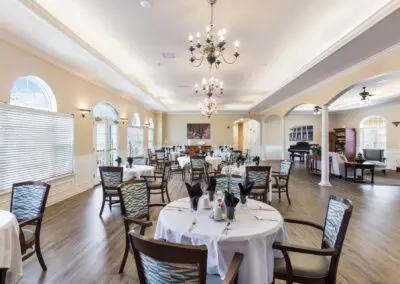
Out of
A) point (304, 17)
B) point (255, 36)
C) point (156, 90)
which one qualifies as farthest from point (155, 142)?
point (304, 17)

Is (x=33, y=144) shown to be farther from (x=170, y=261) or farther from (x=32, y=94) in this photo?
(x=170, y=261)

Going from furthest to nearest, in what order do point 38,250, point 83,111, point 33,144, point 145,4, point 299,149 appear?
point 299,149, point 83,111, point 33,144, point 145,4, point 38,250

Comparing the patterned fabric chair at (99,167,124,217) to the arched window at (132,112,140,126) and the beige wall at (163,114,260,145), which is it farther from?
the beige wall at (163,114,260,145)

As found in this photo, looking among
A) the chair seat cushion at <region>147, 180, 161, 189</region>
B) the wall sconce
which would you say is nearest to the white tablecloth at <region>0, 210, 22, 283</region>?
the chair seat cushion at <region>147, 180, 161, 189</region>

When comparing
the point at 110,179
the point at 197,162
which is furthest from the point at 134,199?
the point at 197,162

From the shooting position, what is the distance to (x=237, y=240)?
71.1 inches

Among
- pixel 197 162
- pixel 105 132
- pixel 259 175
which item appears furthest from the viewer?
pixel 105 132

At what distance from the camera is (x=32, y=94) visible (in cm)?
511

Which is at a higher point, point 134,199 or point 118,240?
point 134,199

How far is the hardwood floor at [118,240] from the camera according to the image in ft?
8.84

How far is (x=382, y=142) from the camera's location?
39.4ft

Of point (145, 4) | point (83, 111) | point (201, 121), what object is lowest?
point (83, 111)

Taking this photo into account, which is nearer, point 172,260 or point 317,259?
point 172,260

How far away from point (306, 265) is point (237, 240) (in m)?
0.64
